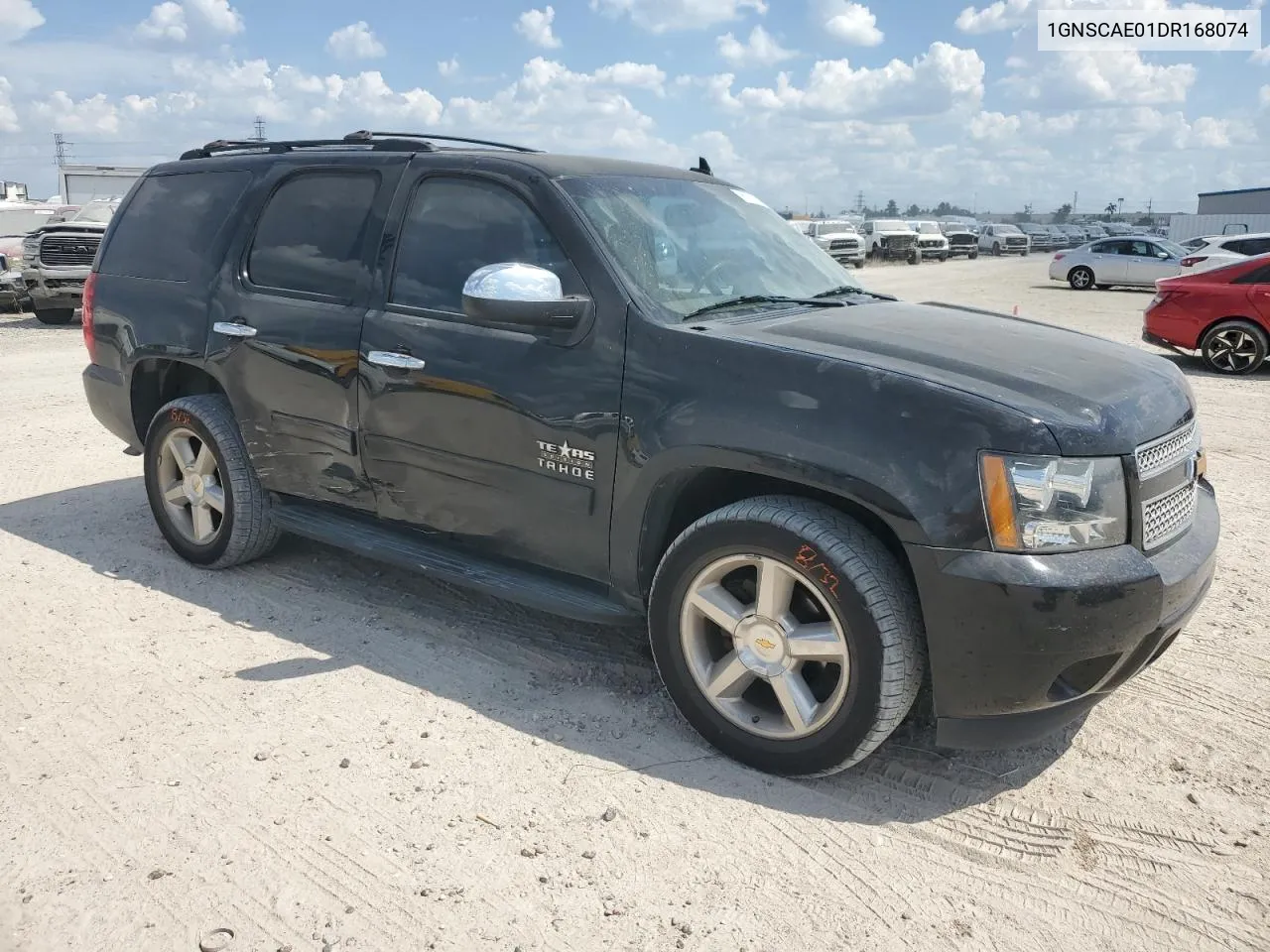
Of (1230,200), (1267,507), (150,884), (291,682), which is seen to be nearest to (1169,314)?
(1267,507)

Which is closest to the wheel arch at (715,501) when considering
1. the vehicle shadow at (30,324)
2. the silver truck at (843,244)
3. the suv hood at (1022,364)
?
the suv hood at (1022,364)

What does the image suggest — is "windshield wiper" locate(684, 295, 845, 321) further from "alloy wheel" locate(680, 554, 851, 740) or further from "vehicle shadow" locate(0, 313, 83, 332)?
"vehicle shadow" locate(0, 313, 83, 332)

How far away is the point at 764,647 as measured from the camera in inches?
125

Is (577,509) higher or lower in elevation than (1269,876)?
higher

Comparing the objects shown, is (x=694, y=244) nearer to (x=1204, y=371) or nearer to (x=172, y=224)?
(x=172, y=224)

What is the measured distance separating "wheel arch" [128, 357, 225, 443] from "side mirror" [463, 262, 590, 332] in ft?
7.04

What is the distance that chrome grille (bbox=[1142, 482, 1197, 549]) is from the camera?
2971 mm

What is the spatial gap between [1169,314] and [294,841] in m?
12.0

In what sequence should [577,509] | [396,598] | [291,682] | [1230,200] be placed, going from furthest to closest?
[1230,200] < [396,598] < [291,682] < [577,509]

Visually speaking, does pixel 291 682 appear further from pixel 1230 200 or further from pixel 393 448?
pixel 1230 200

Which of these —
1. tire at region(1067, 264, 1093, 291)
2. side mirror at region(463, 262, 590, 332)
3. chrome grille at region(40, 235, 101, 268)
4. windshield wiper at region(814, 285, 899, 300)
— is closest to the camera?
side mirror at region(463, 262, 590, 332)

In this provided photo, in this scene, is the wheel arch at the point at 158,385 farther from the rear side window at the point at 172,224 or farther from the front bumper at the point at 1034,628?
the front bumper at the point at 1034,628

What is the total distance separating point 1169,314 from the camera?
39.5ft

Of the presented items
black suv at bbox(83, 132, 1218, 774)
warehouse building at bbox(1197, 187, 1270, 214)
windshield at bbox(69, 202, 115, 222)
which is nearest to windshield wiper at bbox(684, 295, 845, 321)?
black suv at bbox(83, 132, 1218, 774)
